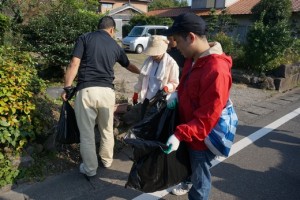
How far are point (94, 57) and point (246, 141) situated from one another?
2.92 metres

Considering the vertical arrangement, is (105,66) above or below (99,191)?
above

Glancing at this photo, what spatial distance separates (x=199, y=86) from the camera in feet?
6.74

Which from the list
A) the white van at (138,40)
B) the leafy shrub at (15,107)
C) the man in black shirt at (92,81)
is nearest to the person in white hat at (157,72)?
the man in black shirt at (92,81)

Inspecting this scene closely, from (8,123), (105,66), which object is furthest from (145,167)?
(8,123)

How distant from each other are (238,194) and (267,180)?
0.56 m

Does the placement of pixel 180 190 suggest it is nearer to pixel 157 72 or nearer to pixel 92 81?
pixel 157 72

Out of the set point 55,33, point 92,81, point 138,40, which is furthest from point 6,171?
point 138,40

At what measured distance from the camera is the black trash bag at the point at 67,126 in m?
3.24

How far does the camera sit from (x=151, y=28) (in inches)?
669

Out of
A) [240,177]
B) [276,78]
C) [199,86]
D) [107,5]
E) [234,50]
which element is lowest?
[240,177]

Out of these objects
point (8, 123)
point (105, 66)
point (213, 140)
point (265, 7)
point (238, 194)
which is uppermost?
point (265, 7)

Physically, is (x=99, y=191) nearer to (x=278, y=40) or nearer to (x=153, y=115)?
(x=153, y=115)

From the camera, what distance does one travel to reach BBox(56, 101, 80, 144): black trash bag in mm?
3236

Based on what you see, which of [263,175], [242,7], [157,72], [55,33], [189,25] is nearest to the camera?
[189,25]
